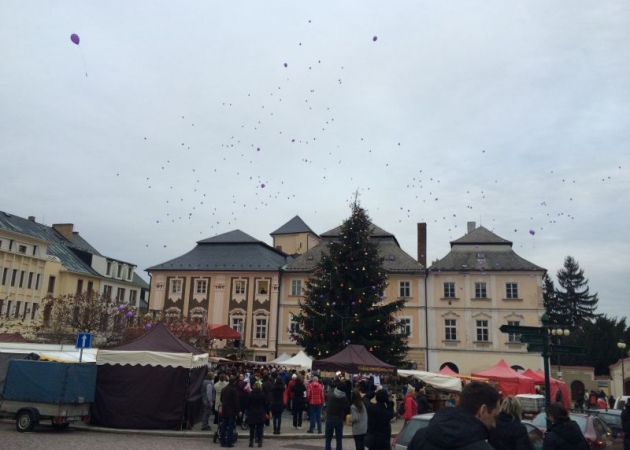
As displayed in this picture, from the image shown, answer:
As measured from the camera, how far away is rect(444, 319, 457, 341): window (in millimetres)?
46844

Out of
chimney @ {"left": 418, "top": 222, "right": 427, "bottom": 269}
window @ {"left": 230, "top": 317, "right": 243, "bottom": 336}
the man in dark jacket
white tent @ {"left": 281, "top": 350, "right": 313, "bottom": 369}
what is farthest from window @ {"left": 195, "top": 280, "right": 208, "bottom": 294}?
the man in dark jacket

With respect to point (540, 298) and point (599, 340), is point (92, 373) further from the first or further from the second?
point (599, 340)

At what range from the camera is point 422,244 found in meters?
51.8

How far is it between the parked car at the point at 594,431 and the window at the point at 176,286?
1653 inches

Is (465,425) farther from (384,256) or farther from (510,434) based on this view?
(384,256)

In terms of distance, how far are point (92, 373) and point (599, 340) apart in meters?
52.1

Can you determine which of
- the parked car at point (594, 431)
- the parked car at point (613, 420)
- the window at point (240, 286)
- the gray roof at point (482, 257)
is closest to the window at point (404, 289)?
the gray roof at point (482, 257)

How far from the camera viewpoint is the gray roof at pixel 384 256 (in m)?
48.6

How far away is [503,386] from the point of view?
27766 millimetres

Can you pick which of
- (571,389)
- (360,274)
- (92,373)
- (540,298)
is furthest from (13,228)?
(571,389)

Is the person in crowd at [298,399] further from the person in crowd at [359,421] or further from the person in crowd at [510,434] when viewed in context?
the person in crowd at [510,434]

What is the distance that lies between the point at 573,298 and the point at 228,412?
78695mm

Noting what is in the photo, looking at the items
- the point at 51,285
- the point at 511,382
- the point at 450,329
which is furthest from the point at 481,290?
the point at 51,285

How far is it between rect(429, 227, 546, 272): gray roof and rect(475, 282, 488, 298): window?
4.24 ft
